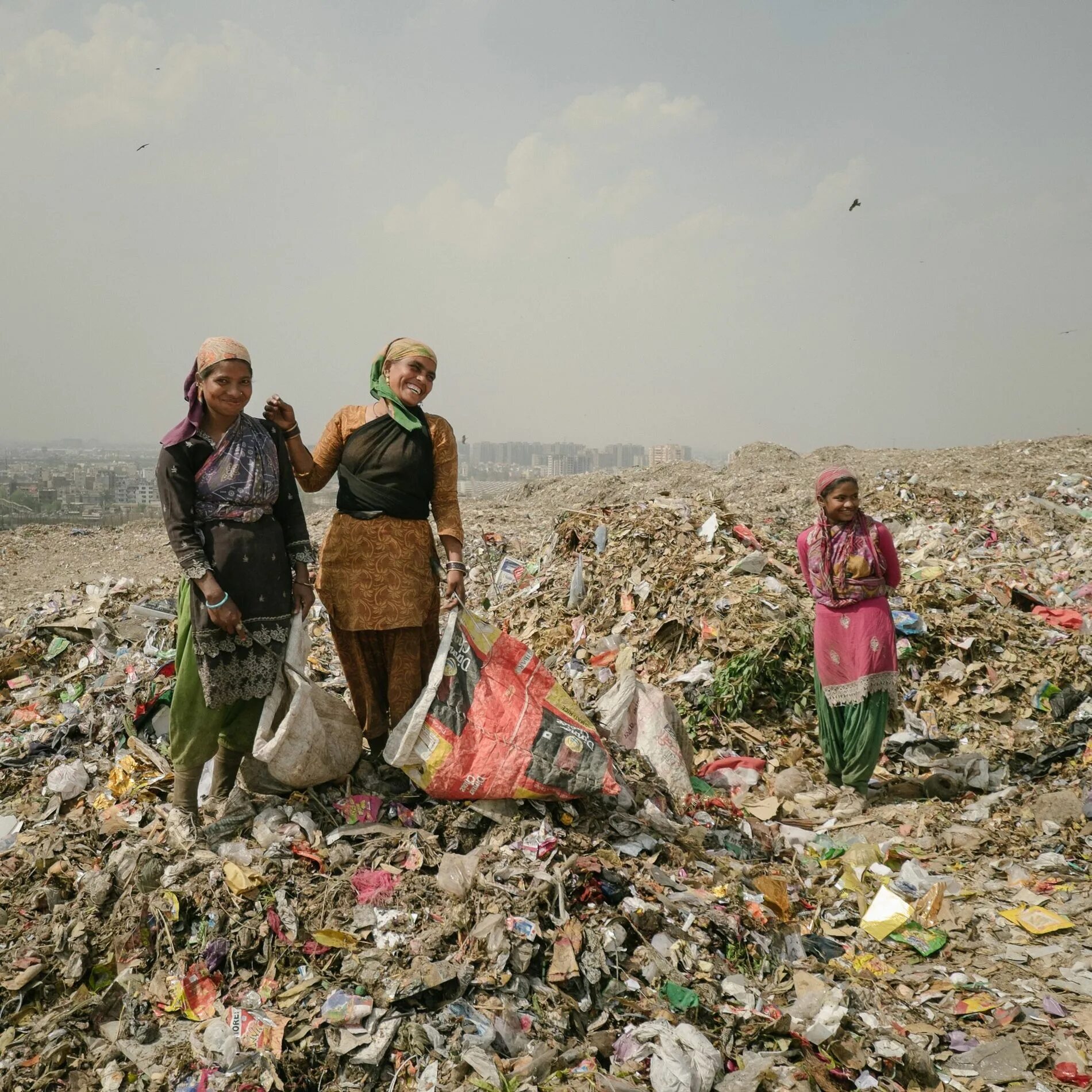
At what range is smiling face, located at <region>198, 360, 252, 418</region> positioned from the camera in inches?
95.9

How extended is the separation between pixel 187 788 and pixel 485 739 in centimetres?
111

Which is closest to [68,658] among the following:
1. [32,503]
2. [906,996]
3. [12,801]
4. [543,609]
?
[12,801]

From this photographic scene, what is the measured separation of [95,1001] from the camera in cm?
222

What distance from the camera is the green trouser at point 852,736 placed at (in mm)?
3775

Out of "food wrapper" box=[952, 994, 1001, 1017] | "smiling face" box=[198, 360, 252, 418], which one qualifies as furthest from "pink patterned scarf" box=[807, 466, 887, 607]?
"smiling face" box=[198, 360, 252, 418]

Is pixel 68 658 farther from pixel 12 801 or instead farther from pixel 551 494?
pixel 551 494

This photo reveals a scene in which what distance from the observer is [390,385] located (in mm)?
2838

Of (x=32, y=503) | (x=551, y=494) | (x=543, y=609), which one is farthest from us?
(x=551, y=494)

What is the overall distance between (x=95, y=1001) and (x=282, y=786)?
0.82 meters

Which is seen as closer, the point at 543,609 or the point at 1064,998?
the point at 1064,998

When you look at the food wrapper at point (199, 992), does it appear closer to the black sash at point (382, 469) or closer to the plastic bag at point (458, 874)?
the plastic bag at point (458, 874)

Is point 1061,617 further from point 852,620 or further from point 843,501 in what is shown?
point 843,501

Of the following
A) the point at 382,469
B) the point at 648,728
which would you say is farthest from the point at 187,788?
the point at 648,728

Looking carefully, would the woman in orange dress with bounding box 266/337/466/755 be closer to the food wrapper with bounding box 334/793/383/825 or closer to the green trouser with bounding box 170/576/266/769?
the food wrapper with bounding box 334/793/383/825
